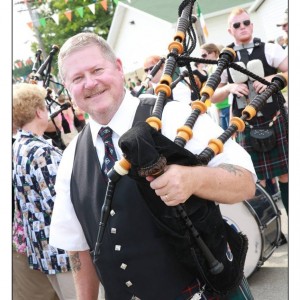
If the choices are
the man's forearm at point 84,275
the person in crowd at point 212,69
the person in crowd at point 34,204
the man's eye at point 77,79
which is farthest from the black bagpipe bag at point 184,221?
the person in crowd at point 212,69

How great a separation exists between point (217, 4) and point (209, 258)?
14.0m

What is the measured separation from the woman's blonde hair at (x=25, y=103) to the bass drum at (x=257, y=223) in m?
1.29

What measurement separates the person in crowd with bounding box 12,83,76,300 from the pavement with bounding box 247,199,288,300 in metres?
1.28

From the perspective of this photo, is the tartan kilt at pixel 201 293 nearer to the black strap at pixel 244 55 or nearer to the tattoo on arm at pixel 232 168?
the tattoo on arm at pixel 232 168

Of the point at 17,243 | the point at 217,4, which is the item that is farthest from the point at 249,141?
the point at 217,4

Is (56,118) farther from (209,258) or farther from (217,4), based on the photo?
(217,4)

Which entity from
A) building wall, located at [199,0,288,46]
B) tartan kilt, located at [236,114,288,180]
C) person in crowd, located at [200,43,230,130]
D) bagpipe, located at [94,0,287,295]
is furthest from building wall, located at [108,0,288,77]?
bagpipe, located at [94,0,287,295]

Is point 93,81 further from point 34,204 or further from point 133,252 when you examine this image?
point 34,204

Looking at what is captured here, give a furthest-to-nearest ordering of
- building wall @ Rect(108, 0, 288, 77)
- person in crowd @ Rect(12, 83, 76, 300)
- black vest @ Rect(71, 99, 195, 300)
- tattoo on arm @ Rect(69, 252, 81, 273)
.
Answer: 1. building wall @ Rect(108, 0, 288, 77)
2. person in crowd @ Rect(12, 83, 76, 300)
3. tattoo on arm @ Rect(69, 252, 81, 273)
4. black vest @ Rect(71, 99, 195, 300)

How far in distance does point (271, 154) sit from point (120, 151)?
2.52m

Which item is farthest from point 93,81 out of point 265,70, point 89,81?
point 265,70

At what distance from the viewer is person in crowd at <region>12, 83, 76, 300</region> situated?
250 centimetres

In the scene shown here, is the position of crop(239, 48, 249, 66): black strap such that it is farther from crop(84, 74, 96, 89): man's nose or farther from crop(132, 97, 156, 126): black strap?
crop(84, 74, 96, 89): man's nose

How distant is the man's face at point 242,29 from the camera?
3.68m
